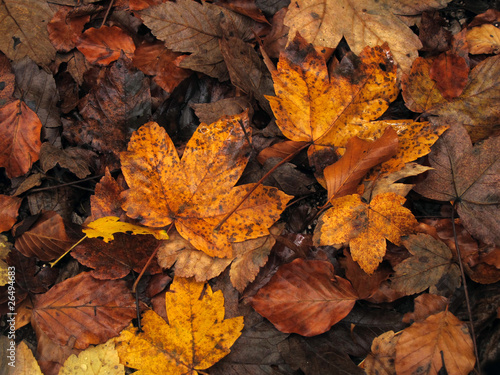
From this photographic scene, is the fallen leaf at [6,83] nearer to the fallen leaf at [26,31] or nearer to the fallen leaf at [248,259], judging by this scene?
the fallen leaf at [26,31]

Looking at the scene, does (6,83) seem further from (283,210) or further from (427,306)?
Answer: (427,306)

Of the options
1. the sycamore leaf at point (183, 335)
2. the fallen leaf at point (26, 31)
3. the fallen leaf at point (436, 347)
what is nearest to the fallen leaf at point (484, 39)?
the fallen leaf at point (436, 347)

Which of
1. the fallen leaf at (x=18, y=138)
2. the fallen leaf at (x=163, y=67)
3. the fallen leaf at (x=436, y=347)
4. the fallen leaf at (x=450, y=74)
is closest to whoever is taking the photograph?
the fallen leaf at (x=436, y=347)

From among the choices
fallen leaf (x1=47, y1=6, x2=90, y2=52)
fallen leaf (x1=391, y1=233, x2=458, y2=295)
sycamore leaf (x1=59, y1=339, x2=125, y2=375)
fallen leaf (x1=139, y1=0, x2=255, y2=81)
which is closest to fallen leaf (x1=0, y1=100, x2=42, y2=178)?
fallen leaf (x1=47, y1=6, x2=90, y2=52)

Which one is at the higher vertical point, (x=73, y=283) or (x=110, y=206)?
(x=110, y=206)

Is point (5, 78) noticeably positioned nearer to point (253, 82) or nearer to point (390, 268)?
point (253, 82)

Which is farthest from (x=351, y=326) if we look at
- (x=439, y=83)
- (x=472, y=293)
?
(x=439, y=83)
